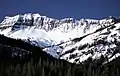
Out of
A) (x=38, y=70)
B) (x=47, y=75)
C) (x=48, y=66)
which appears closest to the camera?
(x=47, y=75)

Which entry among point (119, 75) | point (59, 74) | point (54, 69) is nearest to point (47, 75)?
point (59, 74)

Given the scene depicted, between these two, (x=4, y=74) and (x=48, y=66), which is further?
(x=48, y=66)

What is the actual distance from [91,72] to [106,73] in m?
0.16

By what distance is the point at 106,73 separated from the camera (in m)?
3.44

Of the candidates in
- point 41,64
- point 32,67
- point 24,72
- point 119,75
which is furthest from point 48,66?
point 119,75

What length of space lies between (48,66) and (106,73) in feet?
2.10

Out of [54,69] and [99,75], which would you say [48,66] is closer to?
[54,69]

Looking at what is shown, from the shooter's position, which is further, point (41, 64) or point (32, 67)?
point (41, 64)

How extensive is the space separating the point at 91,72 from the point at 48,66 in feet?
1.58

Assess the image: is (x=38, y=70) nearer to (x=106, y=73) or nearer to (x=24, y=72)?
(x=24, y=72)

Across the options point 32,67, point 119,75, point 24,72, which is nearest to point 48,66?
point 32,67

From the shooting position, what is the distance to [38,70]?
10.7ft

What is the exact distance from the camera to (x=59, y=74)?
312 cm

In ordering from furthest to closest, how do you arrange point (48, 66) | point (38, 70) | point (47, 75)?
point (48, 66)
point (38, 70)
point (47, 75)
